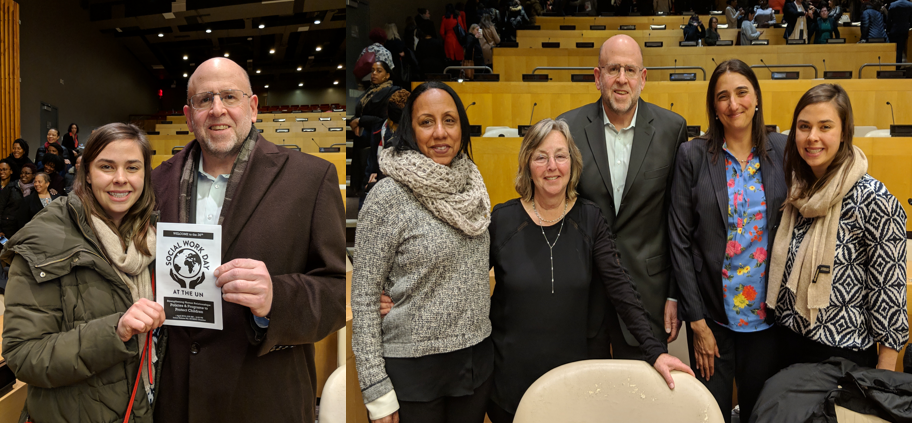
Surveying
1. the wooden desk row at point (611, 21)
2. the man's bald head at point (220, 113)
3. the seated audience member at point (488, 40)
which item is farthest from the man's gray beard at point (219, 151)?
the wooden desk row at point (611, 21)

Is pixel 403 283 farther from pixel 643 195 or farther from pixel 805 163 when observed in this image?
pixel 805 163

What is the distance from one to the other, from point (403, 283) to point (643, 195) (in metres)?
0.81

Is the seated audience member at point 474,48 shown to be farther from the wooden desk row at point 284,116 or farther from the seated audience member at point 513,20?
the wooden desk row at point 284,116

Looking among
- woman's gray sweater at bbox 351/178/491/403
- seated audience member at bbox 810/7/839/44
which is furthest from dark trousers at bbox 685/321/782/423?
seated audience member at bbox 810/7/839/44

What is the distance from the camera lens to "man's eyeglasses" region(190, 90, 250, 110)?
98cm

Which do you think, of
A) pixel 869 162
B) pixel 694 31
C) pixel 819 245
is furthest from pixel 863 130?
pixel 819 245

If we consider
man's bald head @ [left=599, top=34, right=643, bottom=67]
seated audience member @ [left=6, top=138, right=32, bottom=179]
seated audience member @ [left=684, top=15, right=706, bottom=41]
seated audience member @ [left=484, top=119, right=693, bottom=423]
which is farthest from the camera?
seated audience member @ [left=684, top=15, right=706, bottom=41]

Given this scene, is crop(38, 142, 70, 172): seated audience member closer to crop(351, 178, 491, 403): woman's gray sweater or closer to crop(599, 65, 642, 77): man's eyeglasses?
crop(351, 178, 491, 403): woman's gray sweater

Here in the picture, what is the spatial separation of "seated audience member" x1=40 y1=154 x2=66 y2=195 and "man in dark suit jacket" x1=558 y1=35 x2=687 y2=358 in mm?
1268

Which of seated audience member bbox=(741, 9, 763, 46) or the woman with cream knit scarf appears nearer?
the woman with cream knit scarf

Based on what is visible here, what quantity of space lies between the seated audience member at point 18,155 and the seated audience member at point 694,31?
383 inches

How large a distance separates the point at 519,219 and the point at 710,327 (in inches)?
27.7

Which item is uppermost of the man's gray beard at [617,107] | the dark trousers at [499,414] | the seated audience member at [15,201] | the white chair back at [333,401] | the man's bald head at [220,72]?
the man's gray beard at [617,107]

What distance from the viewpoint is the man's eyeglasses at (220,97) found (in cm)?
98
